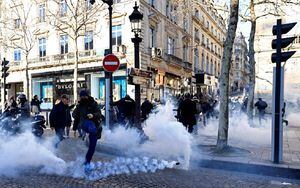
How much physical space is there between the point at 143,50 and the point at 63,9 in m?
8.62

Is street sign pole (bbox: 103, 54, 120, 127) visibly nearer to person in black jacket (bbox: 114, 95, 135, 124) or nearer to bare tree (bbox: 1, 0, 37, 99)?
person in black jacket (bbox: 114, 95, 135, 124)

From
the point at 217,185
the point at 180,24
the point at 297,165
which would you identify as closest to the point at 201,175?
the point at 217,185

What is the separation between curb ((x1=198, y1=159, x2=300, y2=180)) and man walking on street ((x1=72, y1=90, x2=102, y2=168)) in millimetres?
2682

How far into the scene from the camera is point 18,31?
117 feet

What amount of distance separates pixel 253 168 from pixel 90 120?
11.8 feet

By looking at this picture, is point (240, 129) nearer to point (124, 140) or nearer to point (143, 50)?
point (124, 140)

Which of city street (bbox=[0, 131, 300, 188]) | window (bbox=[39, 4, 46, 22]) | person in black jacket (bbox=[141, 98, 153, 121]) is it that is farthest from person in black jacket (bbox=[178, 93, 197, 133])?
window (bbox=[39, 4, 46, 22])

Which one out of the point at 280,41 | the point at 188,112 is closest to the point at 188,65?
the point at 188,112

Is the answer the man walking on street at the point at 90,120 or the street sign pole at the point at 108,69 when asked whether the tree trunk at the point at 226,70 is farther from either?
the street sign pole at the point at 108,69

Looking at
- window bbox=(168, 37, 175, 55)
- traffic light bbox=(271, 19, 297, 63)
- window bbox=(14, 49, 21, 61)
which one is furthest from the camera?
window bbox=(14, 49, 21, 61)

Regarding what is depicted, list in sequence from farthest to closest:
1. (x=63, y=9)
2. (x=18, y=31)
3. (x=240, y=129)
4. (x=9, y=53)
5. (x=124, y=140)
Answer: (x=9, y=53), (x=18, y=31), (x=63, y=9), (x=240, y=129), (x=124, y=140)

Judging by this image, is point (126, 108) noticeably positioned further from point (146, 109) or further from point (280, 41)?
point (280, 41)

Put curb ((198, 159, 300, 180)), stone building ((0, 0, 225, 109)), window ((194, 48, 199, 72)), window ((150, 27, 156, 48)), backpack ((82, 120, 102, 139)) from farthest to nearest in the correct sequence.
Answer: window ((194, 48, 199, 72))
window ((150, 27, 156, 48))
stone building ((0, 0, 225, 109))
curb ((198, 159, 300, 180))
backpack ((82, 120, 102, 139))

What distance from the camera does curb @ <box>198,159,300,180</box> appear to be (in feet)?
22.7
